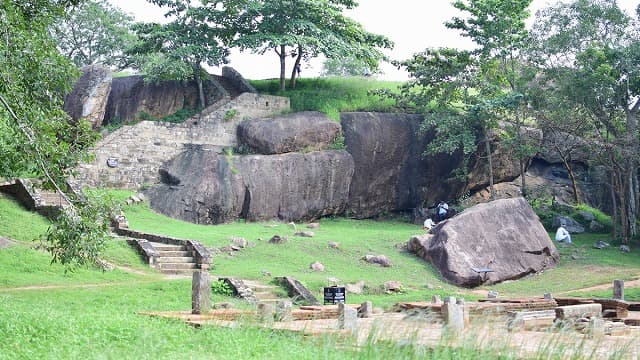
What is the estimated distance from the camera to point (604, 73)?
27.4m

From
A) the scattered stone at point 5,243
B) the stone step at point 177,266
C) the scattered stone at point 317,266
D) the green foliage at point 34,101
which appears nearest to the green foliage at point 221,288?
the stone step at point 177,266

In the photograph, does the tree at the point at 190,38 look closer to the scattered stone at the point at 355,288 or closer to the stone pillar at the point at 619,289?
the scattered stone at the point at 355,288

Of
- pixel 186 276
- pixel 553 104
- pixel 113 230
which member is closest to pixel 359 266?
pixel 186 276

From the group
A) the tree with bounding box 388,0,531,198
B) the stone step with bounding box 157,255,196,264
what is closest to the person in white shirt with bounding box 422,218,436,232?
the tree with bounding box 388,0,531,198

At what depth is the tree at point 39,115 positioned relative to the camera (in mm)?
12609

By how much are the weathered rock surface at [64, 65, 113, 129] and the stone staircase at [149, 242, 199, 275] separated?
10.8 m

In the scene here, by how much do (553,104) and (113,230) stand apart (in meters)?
16.5

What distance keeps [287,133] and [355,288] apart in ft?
38.7

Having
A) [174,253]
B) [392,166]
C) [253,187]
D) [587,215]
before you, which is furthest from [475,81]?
[174,253]

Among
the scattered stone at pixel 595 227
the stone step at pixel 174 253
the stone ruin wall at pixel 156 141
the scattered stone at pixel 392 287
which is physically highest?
the stone ruin wall at pixel 156 141

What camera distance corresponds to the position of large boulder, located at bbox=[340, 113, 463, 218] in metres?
32.3

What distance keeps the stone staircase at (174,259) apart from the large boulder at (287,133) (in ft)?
31.2

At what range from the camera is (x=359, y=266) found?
22.9 metres

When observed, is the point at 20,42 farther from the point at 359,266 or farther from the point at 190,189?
the point at 190,189
